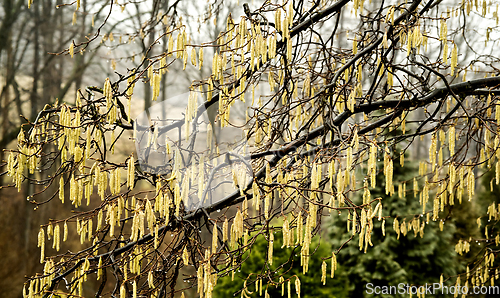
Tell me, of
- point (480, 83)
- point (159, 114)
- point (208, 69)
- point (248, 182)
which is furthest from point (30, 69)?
point (480, 83)

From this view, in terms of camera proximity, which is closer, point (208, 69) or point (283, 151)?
point (283, 151)

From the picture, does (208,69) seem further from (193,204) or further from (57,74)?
(193,204)

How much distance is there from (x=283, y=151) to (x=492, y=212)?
1.66 metres

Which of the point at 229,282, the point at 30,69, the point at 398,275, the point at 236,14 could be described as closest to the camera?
the point at 229,282

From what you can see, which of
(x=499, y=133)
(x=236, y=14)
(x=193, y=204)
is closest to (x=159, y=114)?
(x=193, y=204)

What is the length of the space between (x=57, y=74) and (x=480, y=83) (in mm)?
6868

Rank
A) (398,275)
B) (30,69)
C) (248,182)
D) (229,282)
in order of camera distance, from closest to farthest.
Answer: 1. (248,182)
2. (229,282)
3. (398,275)
4. (30,69)

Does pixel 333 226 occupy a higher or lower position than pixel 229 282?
higher

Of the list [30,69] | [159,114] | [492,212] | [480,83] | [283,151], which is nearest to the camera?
[159,114]

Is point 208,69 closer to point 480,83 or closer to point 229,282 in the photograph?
point 229,282

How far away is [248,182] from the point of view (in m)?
1.94

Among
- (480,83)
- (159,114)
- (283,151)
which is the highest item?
(480,83)

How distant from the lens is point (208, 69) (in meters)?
8.73

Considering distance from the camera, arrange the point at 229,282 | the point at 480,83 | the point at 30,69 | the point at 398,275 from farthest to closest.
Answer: the point at 30,69 → the point at 398,275 → the point at 229,282 → the point at 480,83
